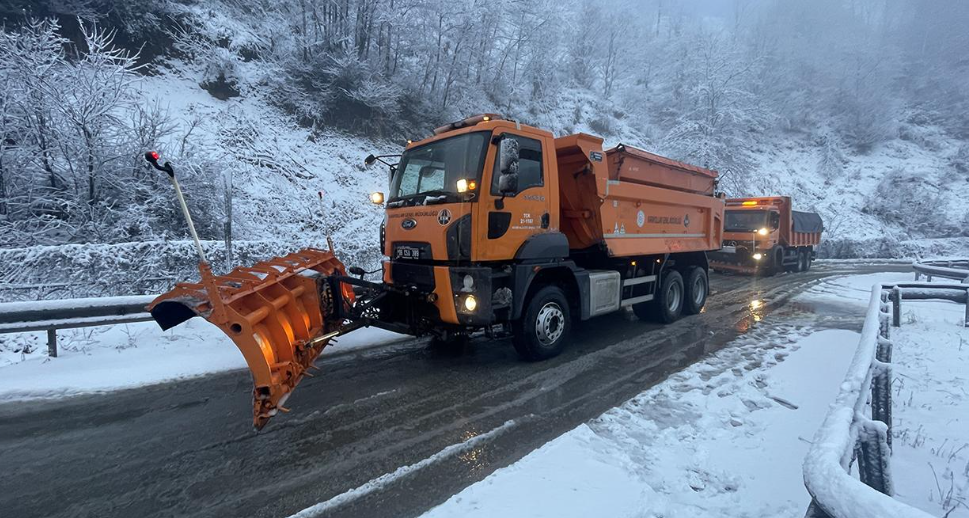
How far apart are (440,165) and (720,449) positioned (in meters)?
4.14

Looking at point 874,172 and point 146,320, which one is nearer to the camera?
point 146,320

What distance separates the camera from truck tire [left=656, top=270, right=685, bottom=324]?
318 inches

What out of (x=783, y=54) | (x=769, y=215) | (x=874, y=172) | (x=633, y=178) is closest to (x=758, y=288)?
(x=769, y=215)

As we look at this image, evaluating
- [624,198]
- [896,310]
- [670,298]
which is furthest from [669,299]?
[896,310]

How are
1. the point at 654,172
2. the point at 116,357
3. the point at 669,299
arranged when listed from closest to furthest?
the point at 116,357, the point at 654,172, the point at 669,299

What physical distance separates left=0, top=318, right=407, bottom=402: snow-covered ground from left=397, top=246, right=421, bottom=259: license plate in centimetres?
176

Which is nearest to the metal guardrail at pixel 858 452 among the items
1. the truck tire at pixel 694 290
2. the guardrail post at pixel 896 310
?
the guardrail post at pixel 896 310

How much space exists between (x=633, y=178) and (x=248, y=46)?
16.9 metres

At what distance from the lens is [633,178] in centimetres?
702

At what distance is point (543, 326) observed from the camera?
5672 mm

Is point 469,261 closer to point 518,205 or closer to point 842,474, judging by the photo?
point 518,205

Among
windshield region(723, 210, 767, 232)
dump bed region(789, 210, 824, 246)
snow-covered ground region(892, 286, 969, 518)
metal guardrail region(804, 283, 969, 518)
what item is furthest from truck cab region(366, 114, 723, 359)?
dump bed region(789, 210, 824, 246)

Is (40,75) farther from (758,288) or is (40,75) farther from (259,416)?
(758,288)

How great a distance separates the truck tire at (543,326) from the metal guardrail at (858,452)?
3205mm
